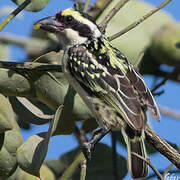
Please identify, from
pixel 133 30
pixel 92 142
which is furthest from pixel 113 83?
pixel 133 30

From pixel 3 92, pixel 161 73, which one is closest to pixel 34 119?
pixel 3 92

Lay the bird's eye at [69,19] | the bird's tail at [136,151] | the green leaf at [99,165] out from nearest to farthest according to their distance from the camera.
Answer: the bird's tail at [136,151], the green leaf at [99,165], the bird's eye at [69,19]

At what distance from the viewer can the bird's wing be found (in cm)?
289

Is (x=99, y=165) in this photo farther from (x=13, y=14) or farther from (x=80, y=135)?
(x=13, y=14)

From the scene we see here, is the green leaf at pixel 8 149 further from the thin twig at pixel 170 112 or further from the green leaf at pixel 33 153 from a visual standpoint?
the thin twig at pixel 170 112

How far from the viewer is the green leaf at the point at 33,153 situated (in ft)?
8.20

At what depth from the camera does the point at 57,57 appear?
3041mm

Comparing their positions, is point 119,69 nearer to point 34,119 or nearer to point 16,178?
point 34,119

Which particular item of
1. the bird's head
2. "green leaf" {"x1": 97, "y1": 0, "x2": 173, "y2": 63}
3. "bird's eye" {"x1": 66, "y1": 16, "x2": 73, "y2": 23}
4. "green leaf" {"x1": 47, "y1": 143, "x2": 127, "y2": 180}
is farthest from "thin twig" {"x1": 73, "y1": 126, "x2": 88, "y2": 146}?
"green leaf" {"x1": 97, "y1": 0, "x2": 173, "y2": 63}

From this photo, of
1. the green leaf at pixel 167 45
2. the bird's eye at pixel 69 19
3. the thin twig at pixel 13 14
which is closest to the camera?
the thin twig at pixel 13 14

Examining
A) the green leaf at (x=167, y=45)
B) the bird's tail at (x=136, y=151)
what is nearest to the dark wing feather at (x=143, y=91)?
the bird's tail at (x=136, y=151)

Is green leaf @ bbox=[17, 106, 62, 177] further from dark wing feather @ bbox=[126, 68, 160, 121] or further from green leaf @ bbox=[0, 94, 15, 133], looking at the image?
dark wing feather @ bbox=[126, 68, 160, 121]

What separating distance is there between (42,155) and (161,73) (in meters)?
1.86

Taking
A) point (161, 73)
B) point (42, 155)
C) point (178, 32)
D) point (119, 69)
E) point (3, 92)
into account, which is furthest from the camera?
point (178, 32)
